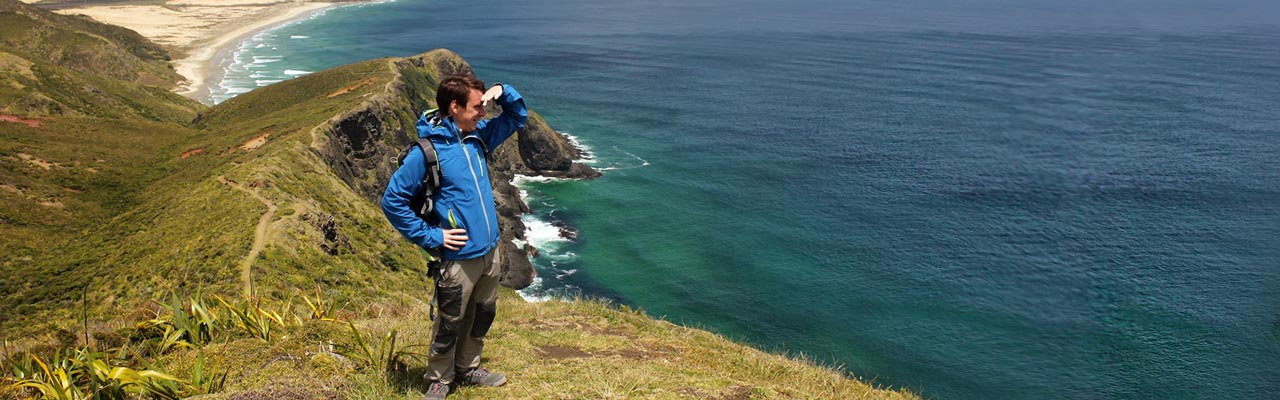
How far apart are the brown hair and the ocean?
30895 mm

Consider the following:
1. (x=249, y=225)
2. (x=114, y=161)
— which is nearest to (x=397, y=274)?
(x=249, y=225)

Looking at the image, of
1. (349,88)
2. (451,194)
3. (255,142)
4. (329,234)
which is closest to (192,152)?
(255,142)

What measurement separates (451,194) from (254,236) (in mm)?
20052

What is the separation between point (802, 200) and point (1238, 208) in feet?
120

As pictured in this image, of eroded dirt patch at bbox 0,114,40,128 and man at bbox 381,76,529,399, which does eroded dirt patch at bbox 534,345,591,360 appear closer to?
Answer: man at bbox 381,76,529,399

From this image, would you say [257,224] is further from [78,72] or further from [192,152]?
[78,72]

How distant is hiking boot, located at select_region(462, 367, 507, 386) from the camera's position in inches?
359

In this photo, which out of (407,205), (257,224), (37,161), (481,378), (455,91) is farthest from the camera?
(37,161)

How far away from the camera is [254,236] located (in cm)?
2447

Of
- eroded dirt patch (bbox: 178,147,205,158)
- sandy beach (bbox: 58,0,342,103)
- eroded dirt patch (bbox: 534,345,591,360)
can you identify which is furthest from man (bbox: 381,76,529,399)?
sandy beach (bbox: 58,0,342,103)

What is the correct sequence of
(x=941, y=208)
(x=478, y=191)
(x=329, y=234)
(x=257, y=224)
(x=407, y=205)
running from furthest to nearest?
(x=941, y=208), (x=329, y=234), (x=257, y=224), (x=478, y=191), (x=407, y=205)

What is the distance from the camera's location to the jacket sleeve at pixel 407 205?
7445mm

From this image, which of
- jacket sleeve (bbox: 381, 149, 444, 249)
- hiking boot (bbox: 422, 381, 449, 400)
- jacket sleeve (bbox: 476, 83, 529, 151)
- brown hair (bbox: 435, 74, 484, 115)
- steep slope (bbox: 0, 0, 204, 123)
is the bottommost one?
steep slope (bbox: 0, 0, 204, 123)

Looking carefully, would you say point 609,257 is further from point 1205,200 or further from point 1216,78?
point 1216,78
